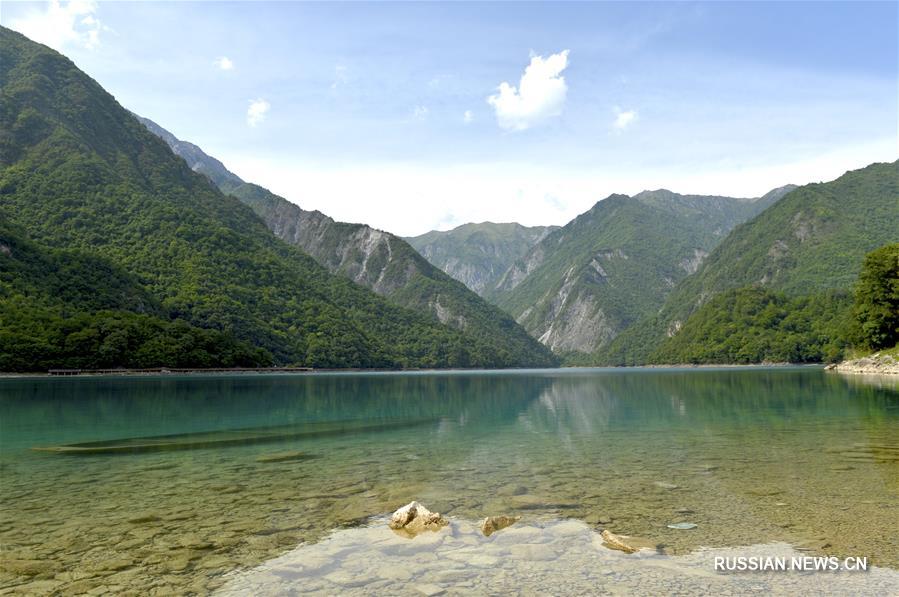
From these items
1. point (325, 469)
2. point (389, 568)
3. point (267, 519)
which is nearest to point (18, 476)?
point (325, 469)

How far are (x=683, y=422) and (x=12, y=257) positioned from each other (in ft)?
567

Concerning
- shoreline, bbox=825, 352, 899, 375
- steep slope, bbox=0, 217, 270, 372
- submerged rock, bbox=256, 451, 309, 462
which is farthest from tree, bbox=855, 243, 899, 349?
steep slope, bbox=0, 217, 270, 372

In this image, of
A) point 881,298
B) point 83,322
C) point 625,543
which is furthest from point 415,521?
point 83,322

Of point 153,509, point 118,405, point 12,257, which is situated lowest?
point 118,405

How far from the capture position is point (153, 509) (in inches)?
675

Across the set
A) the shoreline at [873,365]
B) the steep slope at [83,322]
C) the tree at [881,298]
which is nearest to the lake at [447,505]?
the shoreline at [873,365]

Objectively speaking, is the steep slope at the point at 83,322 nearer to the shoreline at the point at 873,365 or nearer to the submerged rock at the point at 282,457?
the submerged rock at the point at 282,457

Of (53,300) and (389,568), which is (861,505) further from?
(53,300)

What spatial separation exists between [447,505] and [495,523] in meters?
3.13

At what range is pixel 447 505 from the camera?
1739 centimetres

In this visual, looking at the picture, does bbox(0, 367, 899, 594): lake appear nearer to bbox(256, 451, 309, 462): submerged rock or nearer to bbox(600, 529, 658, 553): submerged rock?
bbox(256, 451, 309, 462): submerged rock

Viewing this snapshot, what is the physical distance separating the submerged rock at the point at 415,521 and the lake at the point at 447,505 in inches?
14.9

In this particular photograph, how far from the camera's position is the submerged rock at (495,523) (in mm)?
14125

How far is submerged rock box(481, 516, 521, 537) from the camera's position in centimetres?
1412
